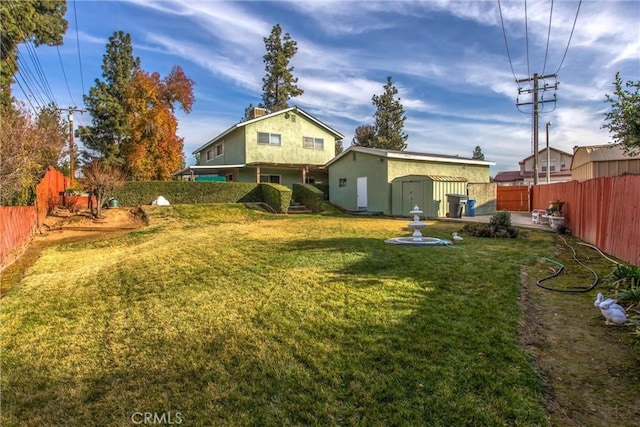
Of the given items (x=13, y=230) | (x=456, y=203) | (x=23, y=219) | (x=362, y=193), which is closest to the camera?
Answer: (x=13, y=230)

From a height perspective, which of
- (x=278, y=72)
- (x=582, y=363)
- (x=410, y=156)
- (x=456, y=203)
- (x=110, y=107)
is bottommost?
(x=582, y=363)

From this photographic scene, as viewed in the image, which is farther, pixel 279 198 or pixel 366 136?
pixel 366 136

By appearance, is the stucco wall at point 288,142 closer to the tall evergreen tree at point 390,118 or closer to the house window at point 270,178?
the house window at point 270,178

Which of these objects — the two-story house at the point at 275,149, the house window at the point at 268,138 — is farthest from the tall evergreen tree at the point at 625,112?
the house window at the point at 268,138

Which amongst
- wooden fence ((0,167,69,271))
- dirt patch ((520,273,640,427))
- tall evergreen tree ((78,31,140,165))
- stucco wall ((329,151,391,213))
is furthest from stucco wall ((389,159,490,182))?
tall evergreen tree ((78,31,140,165))

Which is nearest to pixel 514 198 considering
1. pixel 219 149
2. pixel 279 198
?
pixel 279 198

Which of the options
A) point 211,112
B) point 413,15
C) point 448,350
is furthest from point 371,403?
point 211,112

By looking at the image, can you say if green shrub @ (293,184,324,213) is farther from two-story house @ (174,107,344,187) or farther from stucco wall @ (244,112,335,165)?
stucco wall @ (244,112,335,165)

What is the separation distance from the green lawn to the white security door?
13.8 metres

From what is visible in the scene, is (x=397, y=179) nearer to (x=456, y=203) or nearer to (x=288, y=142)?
(x=456, y=203)

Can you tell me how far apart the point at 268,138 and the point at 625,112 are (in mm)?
19664

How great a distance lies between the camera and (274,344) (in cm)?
355

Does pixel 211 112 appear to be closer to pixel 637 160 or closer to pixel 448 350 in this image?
pixel 637 160

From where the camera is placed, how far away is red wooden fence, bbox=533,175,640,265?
6.44m
